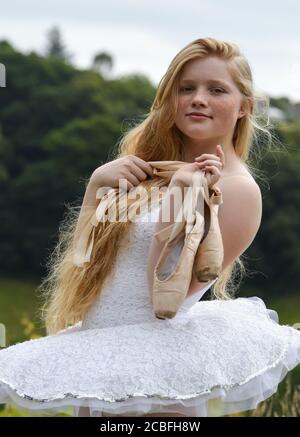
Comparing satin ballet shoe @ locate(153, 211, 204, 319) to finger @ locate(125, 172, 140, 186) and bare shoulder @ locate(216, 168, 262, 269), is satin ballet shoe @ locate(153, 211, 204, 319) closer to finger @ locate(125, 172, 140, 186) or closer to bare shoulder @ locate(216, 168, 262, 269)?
bare shoulder @ locate(216, 168, 262, 269)

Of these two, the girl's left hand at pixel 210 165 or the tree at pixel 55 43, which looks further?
the tree at pixel 55 43

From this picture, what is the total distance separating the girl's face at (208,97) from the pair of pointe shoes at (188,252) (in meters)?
0.21

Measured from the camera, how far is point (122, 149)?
9.57ft

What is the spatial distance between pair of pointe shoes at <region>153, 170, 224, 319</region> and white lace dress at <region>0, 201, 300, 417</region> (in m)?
0.13

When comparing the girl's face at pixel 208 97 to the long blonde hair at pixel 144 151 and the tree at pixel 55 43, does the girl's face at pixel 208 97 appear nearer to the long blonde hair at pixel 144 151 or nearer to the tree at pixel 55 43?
the long blonde hair at pixel 144 151

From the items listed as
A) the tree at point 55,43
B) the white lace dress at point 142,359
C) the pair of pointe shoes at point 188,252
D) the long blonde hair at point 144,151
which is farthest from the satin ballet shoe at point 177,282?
the tree at point 55,43

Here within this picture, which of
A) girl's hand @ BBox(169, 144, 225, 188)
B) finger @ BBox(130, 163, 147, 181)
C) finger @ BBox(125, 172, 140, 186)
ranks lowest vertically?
finger @ BBox(125, 172, 140, 186)

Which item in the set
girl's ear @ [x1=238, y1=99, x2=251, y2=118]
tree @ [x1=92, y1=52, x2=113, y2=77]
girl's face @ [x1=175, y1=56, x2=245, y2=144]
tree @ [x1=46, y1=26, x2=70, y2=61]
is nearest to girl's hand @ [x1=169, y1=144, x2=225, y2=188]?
girl's face @ [x1=175, y1=56, x2=245, y2=144]

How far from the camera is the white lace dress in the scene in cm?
238

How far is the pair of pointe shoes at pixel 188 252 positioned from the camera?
237cm

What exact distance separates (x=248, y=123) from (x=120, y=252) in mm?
509

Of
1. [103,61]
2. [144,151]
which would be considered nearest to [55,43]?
[103,61]

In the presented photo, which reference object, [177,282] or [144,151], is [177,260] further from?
[144,151]

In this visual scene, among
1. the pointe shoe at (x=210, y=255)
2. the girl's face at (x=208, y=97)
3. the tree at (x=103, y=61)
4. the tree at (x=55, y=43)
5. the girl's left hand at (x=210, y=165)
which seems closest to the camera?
the pointe shoe at (x=210, y=255)
